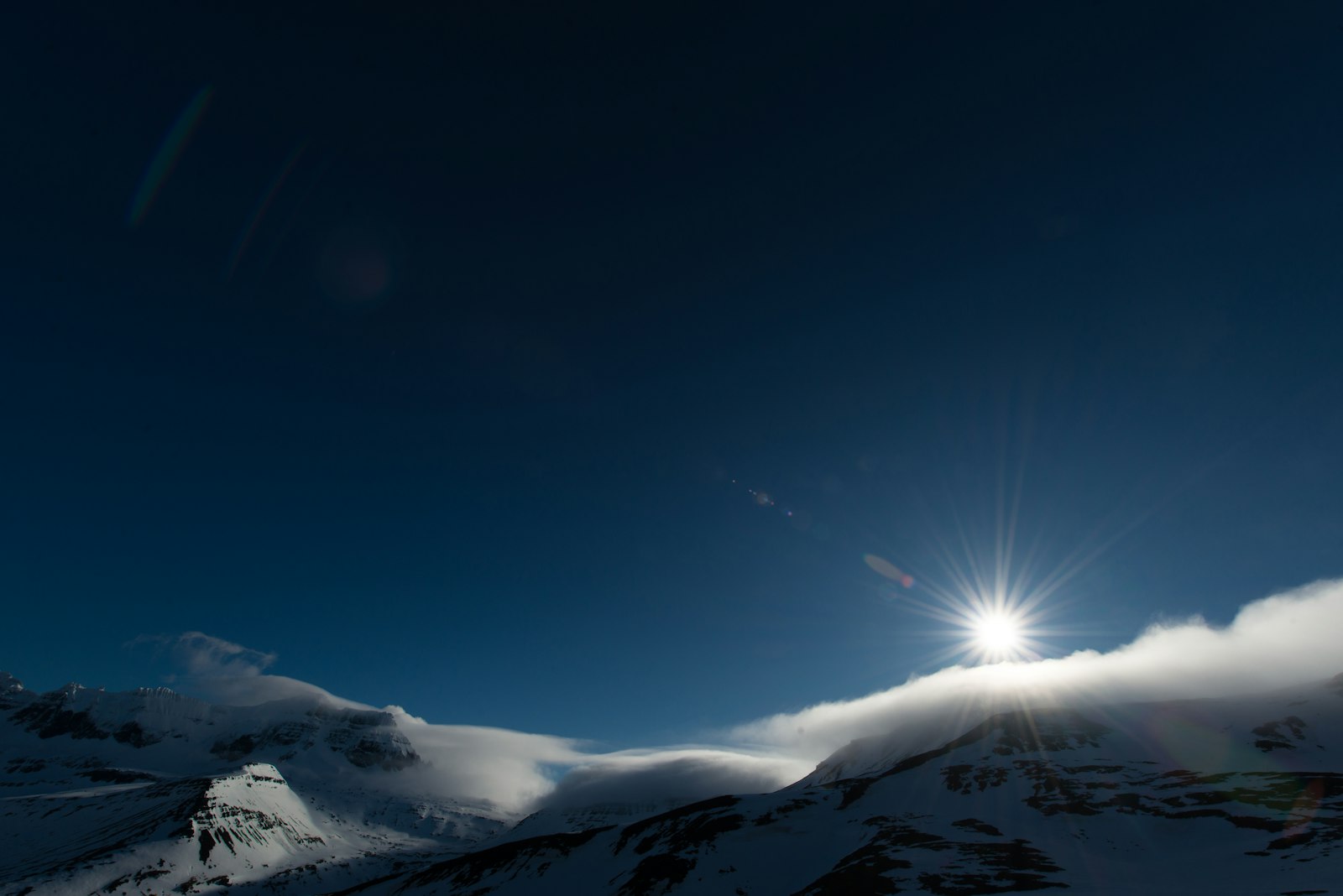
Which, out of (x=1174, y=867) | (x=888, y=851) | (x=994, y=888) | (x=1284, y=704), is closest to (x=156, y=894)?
(x=888, y=851)

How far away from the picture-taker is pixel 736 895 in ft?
276

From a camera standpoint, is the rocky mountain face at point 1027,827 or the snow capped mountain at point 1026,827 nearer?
the snow capped mountain at point 1026,827

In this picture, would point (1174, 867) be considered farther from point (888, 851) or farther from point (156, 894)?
point (156, 894)

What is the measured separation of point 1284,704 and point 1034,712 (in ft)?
216

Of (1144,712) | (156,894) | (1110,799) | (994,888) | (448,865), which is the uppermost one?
(1144,712)

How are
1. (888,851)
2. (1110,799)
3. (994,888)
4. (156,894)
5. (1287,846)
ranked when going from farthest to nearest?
(156,894) → (1110,799) → (888,851) → (1287,846) → (994,888)

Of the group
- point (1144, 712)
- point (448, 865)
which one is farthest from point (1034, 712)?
point (448, 865)

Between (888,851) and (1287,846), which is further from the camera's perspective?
(888,851)

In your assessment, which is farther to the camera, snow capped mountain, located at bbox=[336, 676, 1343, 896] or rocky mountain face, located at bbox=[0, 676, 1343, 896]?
rocky mountain face, located at bbox=[0, 676, 1343, 896]

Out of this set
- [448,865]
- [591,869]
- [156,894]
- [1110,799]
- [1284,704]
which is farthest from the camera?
[156,894]

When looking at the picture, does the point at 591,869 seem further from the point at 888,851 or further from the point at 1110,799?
the point at 1110,799

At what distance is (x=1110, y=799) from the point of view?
9675 centimetres

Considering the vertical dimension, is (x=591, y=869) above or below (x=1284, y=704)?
below

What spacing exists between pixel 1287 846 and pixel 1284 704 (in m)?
157
